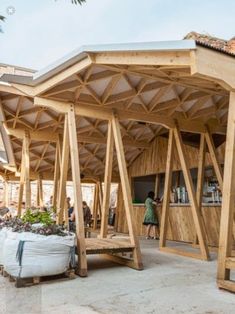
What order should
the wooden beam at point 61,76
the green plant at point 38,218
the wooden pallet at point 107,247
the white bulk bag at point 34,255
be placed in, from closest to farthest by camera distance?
1. the white bulk bag at point 34,255
2. the green plant at point 38,218
3. the wooden beam at point 61,76
4. the wooden pallet at point 107,247

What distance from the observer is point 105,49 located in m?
5.48

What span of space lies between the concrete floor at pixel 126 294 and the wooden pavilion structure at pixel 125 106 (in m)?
0.40

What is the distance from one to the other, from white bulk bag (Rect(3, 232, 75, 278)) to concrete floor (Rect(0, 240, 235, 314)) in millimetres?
226

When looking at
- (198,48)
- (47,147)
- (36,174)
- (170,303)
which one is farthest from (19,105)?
(36,174)

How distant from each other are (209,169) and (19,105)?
6.09 meters

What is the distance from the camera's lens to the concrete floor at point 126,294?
407cm

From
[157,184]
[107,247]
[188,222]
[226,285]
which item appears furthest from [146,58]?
[157,184]

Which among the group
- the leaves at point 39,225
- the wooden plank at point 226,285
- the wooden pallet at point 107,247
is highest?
the leaves at point 39,225

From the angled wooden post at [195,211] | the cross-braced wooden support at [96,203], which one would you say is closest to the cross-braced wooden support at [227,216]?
the angled wooden post at [195,211]

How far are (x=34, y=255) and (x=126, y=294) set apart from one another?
1.50m

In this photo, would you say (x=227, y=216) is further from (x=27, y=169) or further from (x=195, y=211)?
(x=27, y=169)

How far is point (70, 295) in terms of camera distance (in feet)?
15.1

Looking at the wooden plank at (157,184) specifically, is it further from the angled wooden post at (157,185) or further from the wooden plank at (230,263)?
the wooden plank at (230,263)

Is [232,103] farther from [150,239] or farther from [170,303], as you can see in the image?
[150,239]
